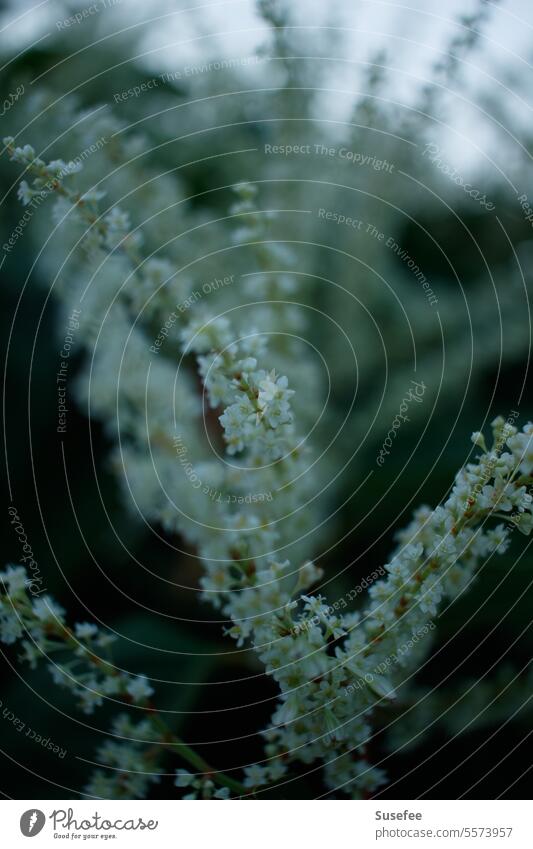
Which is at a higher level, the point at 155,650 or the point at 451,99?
the point at 451,99

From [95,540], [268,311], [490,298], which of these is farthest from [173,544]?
[490,298]

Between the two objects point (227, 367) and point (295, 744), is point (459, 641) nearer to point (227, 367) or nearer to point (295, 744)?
point (295, 744)

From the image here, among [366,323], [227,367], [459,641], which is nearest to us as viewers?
[227,367]

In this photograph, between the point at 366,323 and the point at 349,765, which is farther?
the point at 366,323

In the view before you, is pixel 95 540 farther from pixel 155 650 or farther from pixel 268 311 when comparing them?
pixel 268 311

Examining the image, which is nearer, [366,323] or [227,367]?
[227,367]

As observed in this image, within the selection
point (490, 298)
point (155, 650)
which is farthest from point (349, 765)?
point (490, 298)

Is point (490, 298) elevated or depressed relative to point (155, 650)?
elevated

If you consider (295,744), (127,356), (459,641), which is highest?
(127,356)

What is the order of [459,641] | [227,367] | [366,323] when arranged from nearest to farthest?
[227,367]
[459,641]
[366,323]
